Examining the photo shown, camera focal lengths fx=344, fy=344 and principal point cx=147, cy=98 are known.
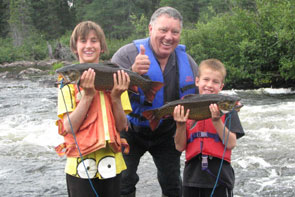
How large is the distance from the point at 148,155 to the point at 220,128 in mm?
5123

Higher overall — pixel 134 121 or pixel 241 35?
pixel 241 35

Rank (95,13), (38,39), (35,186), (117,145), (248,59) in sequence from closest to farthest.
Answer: (117,145) < (35,186) < (248,59) < (38,39) < (95,13)

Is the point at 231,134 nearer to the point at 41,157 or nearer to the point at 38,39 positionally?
the point at 41,157

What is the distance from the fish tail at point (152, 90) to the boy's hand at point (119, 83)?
0.52 meters

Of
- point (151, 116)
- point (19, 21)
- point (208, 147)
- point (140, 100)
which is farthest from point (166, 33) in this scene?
point (19, 21)

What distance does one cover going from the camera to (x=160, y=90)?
161 inches

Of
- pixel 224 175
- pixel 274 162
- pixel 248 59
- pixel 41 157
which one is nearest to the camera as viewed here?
pixel 224 175

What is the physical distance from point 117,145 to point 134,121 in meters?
0.97

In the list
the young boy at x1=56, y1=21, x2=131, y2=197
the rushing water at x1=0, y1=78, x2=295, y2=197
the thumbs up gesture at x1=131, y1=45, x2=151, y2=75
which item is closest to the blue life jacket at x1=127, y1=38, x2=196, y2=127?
the thumbs up gesture at x1=131, y1=45, x2=151, y2=75

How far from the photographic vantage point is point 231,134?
3.43 metres

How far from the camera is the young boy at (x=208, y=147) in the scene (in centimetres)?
344

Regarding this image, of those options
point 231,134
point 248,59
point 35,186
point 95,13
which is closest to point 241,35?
point 248,59

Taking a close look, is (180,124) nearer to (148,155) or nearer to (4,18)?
(148,155)

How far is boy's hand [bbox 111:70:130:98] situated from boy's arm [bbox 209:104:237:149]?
2.69 feet
